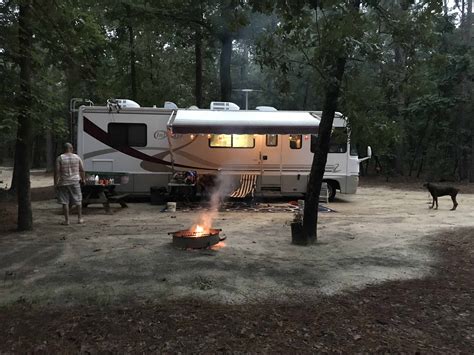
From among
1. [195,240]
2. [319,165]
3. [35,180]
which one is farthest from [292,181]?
[35,180]

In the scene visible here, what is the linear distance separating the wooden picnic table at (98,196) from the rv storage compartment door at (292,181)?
4619 mm

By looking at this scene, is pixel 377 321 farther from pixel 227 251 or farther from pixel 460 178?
pixel 460 178

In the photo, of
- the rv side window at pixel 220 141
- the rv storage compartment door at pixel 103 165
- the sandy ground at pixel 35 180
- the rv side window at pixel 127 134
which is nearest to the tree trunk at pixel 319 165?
the rv side window at pixel 220 141

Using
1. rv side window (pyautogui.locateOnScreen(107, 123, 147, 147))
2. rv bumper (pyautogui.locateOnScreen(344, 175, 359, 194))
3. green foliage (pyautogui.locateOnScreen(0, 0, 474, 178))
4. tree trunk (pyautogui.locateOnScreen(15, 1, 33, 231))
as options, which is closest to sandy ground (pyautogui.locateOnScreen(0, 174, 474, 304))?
tree trunk (pyautogui.locateOnScreen(15, 1, 33, 231))

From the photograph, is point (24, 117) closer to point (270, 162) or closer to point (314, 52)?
point (314, 52)

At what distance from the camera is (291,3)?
17.7 feet

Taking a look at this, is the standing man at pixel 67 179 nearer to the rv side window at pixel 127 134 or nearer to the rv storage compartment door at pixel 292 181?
the rv side window at pixel 127 134

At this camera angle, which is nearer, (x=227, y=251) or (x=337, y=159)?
(x=227, y=251)

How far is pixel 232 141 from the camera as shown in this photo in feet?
46.2

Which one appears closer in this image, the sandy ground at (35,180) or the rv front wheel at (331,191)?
the rv front wheel at (331,191)

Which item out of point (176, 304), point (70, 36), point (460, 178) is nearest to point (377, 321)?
point (176, 304)

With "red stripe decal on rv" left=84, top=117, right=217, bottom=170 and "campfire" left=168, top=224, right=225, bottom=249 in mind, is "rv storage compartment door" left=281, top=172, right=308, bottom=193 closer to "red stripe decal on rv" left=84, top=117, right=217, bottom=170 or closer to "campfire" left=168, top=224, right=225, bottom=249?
"red stripe decal on rv" left=84, top=117, right=217, bottom=170

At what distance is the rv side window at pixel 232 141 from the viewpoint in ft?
46.1

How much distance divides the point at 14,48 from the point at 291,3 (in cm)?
420
